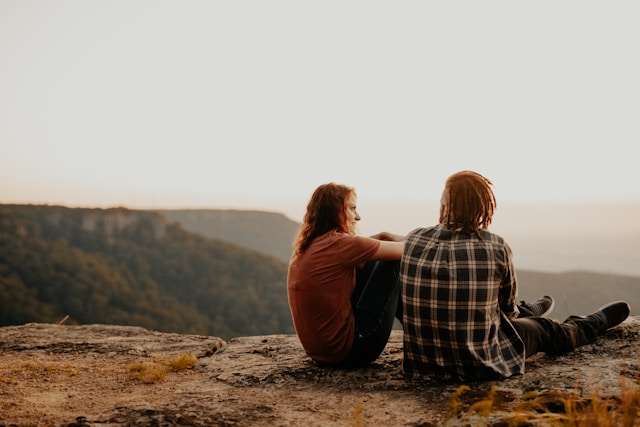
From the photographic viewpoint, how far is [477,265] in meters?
2.94

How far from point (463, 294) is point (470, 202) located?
55 centimetres

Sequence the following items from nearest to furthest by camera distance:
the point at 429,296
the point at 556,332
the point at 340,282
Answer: the point at 429,296 < the point at 340,282 < the point at 556,332

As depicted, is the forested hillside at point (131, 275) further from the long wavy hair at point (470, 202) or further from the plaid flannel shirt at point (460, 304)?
the long wavy hair at point (470, 202)

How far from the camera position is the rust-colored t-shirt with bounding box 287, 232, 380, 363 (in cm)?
334

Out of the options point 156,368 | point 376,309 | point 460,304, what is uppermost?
point 460,304

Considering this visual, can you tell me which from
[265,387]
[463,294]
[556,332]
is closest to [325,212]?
[463,294]

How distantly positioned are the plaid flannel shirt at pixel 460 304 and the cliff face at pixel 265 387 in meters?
0.15

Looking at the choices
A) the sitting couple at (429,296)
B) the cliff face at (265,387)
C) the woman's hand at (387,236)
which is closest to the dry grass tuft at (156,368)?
the cliff face at (265,387)

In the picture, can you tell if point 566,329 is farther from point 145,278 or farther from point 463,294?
point 145,278

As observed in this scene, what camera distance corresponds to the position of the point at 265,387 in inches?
140

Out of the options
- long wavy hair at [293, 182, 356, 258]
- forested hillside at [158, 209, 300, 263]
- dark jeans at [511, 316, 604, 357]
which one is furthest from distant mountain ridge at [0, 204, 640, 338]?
long wavy hair at [293, 182, 356, 258]

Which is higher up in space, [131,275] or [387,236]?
[387,236]

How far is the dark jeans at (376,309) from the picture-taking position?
11.5ft

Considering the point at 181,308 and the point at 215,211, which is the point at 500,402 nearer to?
the point at 181,308
